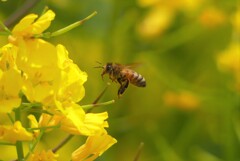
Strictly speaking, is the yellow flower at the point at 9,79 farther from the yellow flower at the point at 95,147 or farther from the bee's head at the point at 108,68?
the bee's head at the point at 108,68

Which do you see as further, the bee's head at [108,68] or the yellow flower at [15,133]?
the bee's head at [108,68]

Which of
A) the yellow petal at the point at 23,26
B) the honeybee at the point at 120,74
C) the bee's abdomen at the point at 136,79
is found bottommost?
the bee's abdomen at the point at 136,79

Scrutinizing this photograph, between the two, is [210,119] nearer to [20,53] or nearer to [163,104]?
[163,104]

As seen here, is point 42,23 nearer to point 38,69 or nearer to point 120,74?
point 38,69

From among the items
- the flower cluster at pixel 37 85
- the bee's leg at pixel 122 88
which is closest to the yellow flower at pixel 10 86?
the flower cluster at pixel 37 85

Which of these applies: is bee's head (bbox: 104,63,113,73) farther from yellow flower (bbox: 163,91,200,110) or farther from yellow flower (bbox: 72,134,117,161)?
yellow flower (bbox: 163,91,200,110)

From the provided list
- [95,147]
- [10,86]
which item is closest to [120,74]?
[95,147]
